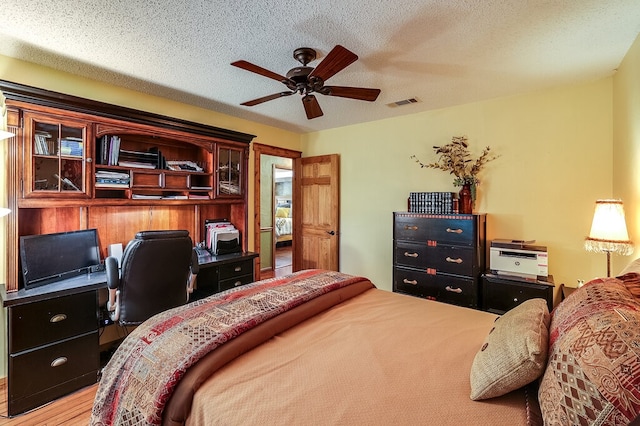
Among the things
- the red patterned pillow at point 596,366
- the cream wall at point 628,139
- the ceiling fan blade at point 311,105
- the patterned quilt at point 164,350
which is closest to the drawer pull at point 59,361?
the patterned quilt at point 164,350

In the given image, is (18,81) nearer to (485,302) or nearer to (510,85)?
(510,85)

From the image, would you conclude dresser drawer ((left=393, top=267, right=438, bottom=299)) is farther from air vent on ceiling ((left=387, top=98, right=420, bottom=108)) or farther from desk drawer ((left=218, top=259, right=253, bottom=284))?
air vent on ceiling ((left=387, top=98, right=420, bottom=108))

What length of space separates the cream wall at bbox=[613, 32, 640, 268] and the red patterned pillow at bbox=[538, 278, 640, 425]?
5.01 ft

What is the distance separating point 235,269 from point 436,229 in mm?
2212

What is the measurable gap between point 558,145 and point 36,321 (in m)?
4.59

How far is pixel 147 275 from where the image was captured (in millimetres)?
2268

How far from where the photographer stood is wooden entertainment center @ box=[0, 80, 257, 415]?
82.4 inches

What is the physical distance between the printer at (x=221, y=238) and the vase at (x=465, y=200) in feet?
8.41

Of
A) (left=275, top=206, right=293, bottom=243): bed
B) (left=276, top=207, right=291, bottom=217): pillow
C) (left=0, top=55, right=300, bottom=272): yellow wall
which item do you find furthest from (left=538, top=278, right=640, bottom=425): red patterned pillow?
(left=276, top=207, right=291, bottom=217): pillow

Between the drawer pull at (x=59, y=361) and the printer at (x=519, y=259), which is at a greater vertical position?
the printer at (x=519, y=259)

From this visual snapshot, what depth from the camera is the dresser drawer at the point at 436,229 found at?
3029 millimetres

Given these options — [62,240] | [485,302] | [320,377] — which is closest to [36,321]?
[62,240]

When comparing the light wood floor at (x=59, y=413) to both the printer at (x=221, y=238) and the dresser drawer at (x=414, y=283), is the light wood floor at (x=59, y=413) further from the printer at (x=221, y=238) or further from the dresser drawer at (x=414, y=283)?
the dresser drawer at (x=414, y=283)

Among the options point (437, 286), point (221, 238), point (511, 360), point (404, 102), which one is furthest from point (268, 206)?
point (511, 360)
